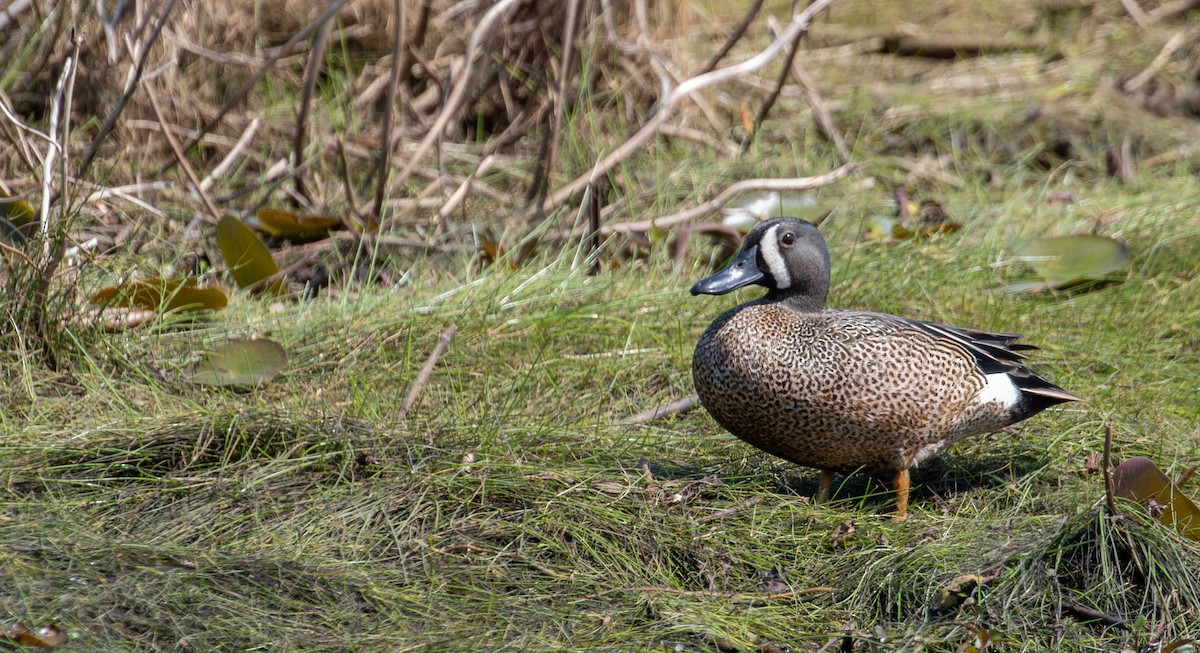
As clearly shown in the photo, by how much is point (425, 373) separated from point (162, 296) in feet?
2.74

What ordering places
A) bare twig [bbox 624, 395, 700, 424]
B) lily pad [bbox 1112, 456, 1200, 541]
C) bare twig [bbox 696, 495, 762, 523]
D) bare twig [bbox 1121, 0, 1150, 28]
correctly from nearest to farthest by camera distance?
1. lily pad [bbox 1112, 456, 1200, 541]
2. bare twig [bbox 696, 495, 762, 523]
3. bare twig [bbox 624, 395, 700, 424]
4. bare twig [bbox 1121, 0, 1150, 28]

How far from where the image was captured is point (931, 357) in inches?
115

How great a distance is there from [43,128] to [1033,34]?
16.5 ft

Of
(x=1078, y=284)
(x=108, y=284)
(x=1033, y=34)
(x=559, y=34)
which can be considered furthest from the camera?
(x=1033, y=34)

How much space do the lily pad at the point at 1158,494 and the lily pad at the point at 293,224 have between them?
9.02ft

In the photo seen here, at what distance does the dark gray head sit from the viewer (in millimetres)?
3047

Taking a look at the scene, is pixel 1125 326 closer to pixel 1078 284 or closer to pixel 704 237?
pixel 1078 284

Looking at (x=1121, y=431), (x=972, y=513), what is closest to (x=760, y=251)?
(x=972, y=513)

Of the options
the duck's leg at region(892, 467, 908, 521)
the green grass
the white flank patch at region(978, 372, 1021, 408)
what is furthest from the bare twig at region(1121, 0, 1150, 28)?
the duck's leg at region(892, 467, 908, 521)

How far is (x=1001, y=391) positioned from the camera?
2.99 m

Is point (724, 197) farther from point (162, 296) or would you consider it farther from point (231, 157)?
point (162, 296)

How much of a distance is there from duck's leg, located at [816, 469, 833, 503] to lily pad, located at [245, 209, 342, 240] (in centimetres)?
211

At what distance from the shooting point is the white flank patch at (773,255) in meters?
3.05

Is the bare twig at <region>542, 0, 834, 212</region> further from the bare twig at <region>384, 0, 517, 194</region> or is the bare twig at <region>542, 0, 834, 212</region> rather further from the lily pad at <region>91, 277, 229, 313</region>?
the lily pad at <region>91, 277, 229, 313</region>
